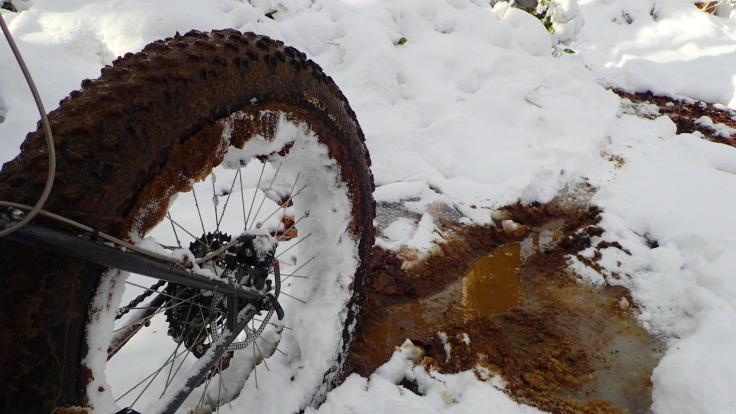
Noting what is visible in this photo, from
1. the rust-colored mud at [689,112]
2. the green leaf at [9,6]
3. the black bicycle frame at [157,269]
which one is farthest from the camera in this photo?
the rust-colored mud at [689,112]

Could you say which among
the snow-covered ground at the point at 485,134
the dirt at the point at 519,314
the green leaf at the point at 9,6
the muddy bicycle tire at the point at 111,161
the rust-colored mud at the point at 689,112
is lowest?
the rust-colored mud at the point at 689,112

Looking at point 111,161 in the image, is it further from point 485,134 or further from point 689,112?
point 689,112

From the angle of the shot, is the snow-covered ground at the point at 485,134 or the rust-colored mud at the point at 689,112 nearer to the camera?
the snow-covered ground at the point at 485,134

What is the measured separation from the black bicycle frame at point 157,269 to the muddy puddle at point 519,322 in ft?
2.70

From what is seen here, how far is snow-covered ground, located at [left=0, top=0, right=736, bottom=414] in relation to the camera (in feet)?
6.48

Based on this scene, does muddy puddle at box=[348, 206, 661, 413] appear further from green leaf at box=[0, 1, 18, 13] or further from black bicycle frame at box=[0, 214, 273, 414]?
green leaf at box=[0, 1, 18, 13]

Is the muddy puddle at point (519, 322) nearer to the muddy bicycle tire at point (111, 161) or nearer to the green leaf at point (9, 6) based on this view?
the muddy bicycle tire at point (111, 161)

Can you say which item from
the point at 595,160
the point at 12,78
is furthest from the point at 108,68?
the point at 595,160

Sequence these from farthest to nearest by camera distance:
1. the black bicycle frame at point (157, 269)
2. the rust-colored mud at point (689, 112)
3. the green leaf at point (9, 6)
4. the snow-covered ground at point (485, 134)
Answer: the rust-colored mud at point (689, 112)
the green leaf at point (9, 6)
the snow-covered ground at point (485, 134)
the black bicycle frame at point (157, 269)

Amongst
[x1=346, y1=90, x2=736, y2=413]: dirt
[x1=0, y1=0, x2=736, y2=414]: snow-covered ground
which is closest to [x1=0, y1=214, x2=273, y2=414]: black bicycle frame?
[x1=0, y1=0, x2=736, y2=414]: snow-covered ground

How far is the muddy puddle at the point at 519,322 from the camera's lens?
2.03 meters

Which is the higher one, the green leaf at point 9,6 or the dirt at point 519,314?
the green leaf at point 9,6

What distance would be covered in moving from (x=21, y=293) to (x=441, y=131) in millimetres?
3569

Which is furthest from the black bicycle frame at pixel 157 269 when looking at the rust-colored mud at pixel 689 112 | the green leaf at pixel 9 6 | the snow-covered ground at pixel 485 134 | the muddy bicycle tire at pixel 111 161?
the rust-colored mud at pixel 689 112
